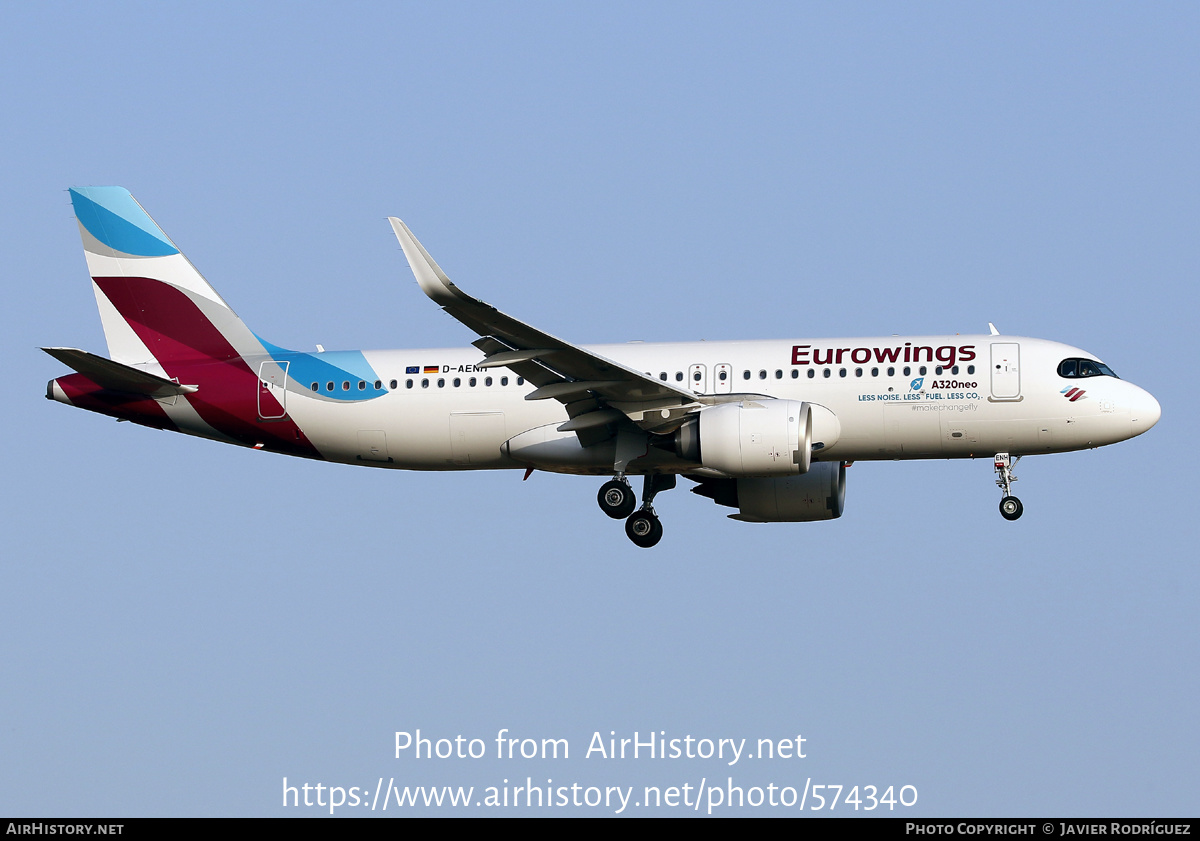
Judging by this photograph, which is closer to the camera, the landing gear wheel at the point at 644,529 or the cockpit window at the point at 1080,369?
the cockpit window at the point at 1080,369

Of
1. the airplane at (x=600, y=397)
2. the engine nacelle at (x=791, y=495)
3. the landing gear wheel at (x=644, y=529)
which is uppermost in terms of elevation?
the airplane at (x=600, y=397)

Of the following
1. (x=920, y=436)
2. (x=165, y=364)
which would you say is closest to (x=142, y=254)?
(x=165, y=364)

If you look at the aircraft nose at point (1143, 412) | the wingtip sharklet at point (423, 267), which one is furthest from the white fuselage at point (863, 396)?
the wingtip sharklet at point (423, 267)

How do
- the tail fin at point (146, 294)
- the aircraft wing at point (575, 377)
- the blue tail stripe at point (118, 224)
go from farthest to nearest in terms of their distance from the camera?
the blue tail stripe at point (118, 224) < the tail fin at point (146, 294) < the aircraft wing at point (575, 377)

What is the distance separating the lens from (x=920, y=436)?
36062 millimetres

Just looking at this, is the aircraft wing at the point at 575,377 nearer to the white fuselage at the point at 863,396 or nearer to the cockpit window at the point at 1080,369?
the white fuselage at the point at 863,396

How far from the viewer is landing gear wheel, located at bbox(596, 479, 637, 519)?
3784 cm

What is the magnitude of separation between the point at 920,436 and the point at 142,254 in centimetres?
1994

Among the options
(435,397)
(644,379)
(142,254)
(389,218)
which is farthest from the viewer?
(142,254)

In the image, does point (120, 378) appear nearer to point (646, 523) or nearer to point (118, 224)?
point (118, 224)

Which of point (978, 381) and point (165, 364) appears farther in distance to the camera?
point (165, 364)

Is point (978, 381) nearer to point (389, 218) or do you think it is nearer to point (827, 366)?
point (827, 366)

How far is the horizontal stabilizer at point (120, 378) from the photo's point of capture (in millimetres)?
37094

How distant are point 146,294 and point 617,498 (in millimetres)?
13192
